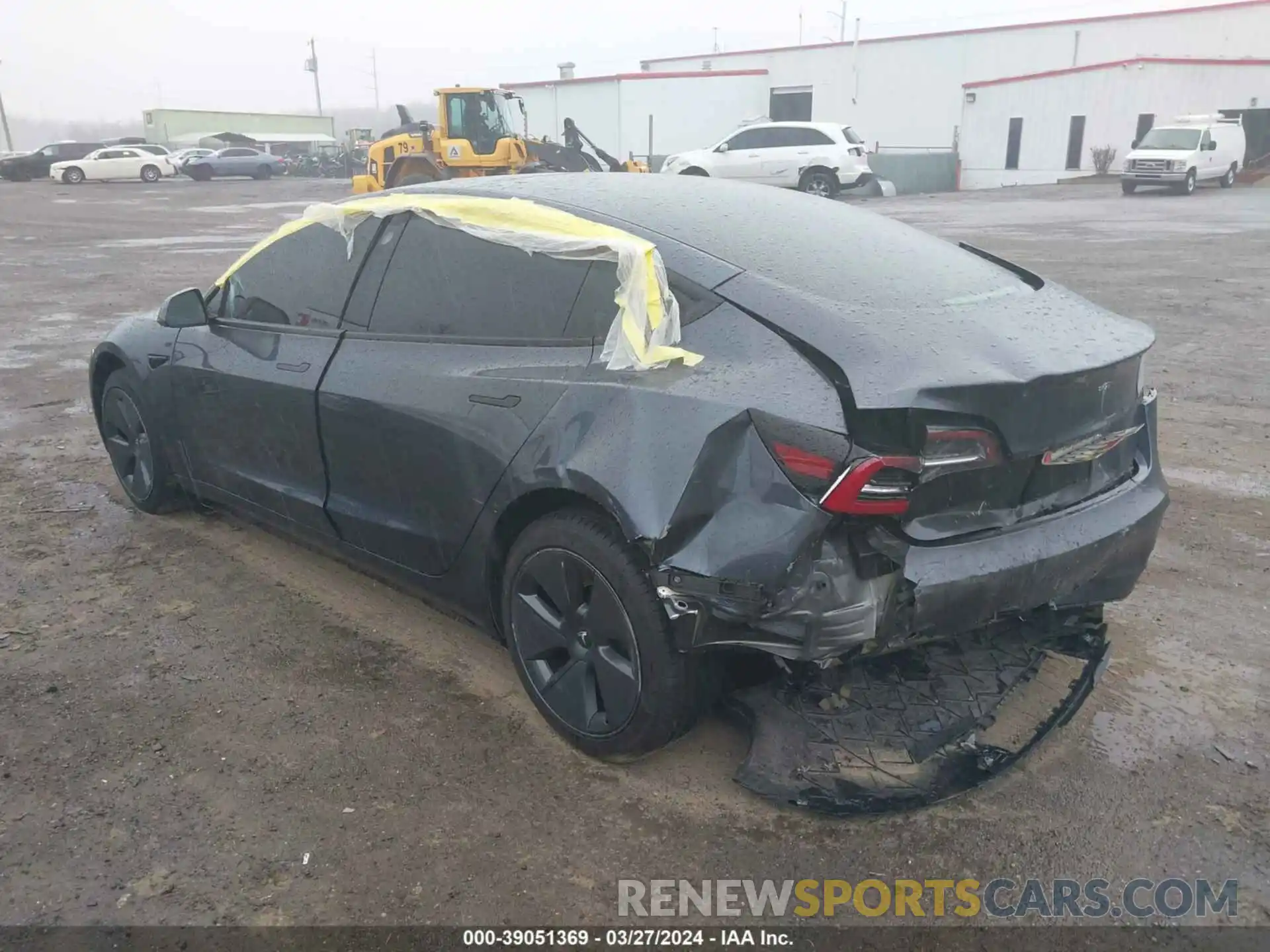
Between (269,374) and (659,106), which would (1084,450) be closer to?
(269,374)

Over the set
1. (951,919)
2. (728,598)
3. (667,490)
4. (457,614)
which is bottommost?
(951,919)

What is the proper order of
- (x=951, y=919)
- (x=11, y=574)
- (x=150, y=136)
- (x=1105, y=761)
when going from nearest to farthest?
(x=951, y=919), (x=1105, y=761), (x=11, y=574), (x=150, y=136)

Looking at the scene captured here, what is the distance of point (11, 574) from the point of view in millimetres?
4211

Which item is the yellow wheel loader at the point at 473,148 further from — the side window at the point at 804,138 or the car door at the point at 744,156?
the side window at the point at 804,138

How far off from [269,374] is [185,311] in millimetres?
692

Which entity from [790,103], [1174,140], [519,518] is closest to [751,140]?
[1174,140]

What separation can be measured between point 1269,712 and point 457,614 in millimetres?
2649

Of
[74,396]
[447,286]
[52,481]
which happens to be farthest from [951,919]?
[74,396]

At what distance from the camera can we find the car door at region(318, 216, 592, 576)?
296cm

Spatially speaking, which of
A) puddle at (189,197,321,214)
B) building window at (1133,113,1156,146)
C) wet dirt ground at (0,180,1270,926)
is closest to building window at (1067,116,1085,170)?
building window at (1133,113,1156,146)

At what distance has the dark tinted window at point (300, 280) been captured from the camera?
3648 mm

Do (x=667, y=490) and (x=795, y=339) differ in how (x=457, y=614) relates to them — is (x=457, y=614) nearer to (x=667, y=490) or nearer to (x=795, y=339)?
(x=667, y=490)

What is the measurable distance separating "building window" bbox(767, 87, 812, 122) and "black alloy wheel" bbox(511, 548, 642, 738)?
4683cm

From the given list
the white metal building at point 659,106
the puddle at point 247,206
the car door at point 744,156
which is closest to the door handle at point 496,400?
the car door at point 744,156
